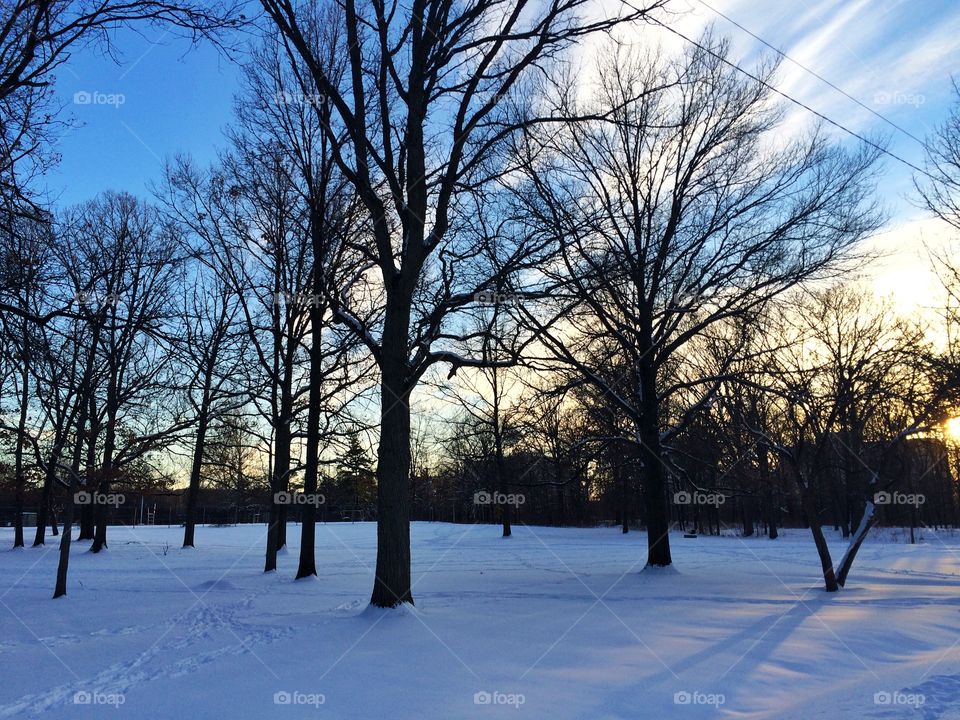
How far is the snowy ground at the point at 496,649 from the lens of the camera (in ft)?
17.5

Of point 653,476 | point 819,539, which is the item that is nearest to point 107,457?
point 653,476

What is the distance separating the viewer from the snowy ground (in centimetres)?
532

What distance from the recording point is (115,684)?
6.09 metres

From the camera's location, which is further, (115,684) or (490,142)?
(490,142)

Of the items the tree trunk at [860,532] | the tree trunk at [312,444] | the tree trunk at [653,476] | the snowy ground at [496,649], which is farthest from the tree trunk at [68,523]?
the tree trunk at [860,532]

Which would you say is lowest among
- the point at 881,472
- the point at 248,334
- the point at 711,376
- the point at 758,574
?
the point at 758,574

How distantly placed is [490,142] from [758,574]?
12.0 metres

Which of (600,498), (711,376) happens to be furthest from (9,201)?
(600,498)

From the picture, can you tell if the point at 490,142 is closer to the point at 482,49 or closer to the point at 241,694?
the point at 482,49

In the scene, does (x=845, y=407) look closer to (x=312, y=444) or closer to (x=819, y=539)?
(x=819, y=539)

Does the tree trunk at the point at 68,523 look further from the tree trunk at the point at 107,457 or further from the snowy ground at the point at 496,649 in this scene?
the tree trunk at the point at 107,457

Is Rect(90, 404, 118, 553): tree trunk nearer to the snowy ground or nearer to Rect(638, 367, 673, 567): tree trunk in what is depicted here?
the snowy ground

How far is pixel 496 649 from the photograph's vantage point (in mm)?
7219

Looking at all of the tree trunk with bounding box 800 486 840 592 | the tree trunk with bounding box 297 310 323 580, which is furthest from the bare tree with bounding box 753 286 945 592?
the tree trunk with bounding box 297 310 323 580
